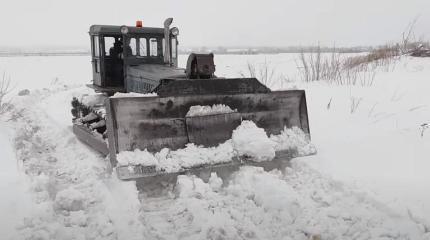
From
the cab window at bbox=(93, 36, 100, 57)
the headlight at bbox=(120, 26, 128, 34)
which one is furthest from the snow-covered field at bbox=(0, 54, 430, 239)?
the headlight at bbox=(120, 26, 128, 34)

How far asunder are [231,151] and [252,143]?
26 cm

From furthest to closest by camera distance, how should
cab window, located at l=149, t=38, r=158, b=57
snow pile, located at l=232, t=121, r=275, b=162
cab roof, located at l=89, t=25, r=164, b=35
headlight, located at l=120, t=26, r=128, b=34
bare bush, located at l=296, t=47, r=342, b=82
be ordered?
bare bush, located at l=296, t=47, r=342, b=82
cab window, located at l=149, t=38, r=158, b=57
cab roof, located at l=89, t=25, r=164, b=35
headlight, located at l=120, t=26, r=128, b=34
snow pile, located at l=232, t=121, r=275, b=162

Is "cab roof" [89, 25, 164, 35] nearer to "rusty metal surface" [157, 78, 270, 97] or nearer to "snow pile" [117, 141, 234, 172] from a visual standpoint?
"rusty metal surface" [157, 78, 270, 97]

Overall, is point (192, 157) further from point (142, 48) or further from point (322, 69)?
point (322, 69)

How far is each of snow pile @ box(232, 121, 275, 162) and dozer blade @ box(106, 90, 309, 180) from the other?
102 mm

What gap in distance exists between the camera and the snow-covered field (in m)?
3.03

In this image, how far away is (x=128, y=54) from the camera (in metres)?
6.38

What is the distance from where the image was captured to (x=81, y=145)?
19.4ft

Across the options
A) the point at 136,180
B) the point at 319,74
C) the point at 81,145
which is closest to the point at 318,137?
→ the point at 136,180

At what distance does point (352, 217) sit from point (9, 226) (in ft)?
9.06

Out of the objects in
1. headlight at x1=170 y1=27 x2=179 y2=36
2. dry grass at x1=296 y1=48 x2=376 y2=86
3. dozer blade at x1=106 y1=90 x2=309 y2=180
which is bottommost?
dozer blade at x1=106 y1=90 x2=309 y2=180

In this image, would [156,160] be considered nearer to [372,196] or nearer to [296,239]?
[296,239]

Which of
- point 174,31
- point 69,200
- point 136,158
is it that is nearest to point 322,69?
point 174,31

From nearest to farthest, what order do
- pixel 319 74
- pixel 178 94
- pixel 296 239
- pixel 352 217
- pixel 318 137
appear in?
pixel 296 239 < pixel 352 217 < pixel 178 94 < pixel 318 137 < pixel 319 74
